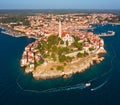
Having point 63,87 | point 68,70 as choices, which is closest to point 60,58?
point 68,70

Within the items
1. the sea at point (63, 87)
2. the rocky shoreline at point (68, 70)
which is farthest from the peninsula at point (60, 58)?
the sea at point (63, 87)

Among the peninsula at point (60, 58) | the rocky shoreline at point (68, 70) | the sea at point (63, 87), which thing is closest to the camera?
the sea at point (63, 87)

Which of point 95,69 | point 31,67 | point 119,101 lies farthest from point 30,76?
point 119,101

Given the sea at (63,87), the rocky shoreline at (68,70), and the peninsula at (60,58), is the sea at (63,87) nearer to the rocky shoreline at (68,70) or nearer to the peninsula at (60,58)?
the rocky shoreline at (68,70)

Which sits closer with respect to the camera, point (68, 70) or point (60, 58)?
point (68, 70)

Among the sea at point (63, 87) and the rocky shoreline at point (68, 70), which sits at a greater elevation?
the rocky shoreline at point (68, 70)

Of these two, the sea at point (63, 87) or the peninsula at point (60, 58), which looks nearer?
the sea at point (63, 87)

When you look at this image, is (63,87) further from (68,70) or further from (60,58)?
(60,58)

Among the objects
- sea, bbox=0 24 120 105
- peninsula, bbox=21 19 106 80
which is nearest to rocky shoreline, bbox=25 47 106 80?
peninsula, bbox=21 19 106 80
